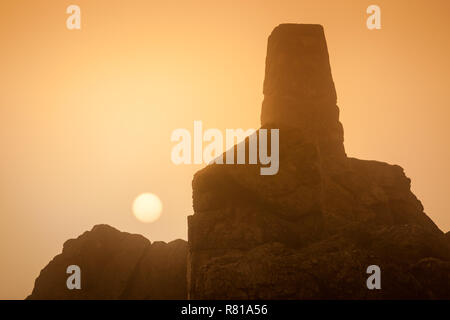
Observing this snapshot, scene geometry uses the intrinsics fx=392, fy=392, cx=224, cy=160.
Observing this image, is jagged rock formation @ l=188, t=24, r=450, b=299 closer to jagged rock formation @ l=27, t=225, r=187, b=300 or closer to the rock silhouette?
the rock silhouette

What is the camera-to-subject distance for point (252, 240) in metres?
25.8

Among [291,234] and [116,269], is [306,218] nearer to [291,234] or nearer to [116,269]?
[291,234]

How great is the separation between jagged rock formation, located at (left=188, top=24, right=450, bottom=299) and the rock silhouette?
0.07 m

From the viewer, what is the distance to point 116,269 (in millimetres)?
48719

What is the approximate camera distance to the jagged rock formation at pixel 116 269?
46.5 meters

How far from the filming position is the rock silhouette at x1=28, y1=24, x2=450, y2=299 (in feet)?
58.7

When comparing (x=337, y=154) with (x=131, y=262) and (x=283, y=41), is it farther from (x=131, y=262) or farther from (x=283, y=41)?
(x=131, y=262)

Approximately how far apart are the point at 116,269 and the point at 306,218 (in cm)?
3025

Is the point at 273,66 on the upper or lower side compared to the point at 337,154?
upper

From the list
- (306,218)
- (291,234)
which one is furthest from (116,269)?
(306,218)

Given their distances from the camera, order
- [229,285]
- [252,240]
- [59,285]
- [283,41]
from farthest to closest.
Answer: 1. [283,41]
2. [59,285]
3. [252,240]
4. [229,285]

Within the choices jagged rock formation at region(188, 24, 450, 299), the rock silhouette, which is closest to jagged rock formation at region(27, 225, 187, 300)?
the rock silhouette
